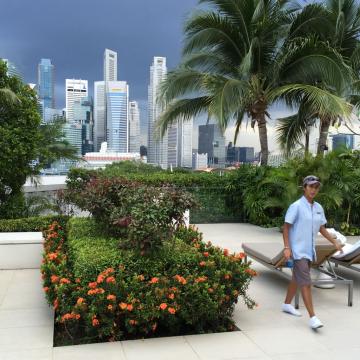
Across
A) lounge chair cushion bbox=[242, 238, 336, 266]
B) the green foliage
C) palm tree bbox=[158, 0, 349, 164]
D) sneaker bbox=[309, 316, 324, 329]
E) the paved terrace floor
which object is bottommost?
the paved terrace floor

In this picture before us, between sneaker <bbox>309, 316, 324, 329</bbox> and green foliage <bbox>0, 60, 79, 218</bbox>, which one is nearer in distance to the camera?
sneaker <bbox>309, 316, 324, 329</bbox>

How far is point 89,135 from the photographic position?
2328 inches

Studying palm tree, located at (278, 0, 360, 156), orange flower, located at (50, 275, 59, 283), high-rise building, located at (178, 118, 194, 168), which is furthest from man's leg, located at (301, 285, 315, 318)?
high-rise building, located at (178, 118, 194, 168)

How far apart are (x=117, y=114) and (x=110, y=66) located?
58.2 feet

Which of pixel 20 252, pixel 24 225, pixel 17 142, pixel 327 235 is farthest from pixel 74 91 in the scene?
pixel 327 235

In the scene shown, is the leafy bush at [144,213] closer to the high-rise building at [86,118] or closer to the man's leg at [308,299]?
the man's leg at [308,299]

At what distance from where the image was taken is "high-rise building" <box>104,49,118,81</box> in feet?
241

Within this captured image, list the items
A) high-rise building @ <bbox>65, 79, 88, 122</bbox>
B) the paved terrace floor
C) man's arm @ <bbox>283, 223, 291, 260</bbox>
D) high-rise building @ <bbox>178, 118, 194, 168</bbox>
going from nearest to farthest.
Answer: the paved terrace floor < man's arm @ <bbox>283, 223, 291, 260</bbox> < high-rise building @ <bbox>178, 118, 194, 168</bbox> < high-rise building @ <bbox>65, 79, 88, 122</bbox>

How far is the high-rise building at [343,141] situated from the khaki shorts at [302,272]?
7.60m

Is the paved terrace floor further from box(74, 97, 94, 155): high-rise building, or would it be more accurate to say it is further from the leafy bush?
box(74, 97, 94, 155): high-rise building

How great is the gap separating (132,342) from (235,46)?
1173 centimetres

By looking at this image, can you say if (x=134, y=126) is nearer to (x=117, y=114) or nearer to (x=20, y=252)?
(x=117, y=114)

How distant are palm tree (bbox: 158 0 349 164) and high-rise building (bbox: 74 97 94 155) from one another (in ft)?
120

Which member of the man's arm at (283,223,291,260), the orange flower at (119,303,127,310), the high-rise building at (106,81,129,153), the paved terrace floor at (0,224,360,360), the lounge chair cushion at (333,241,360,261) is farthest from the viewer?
the high-rise building at (106,81,129,153)
